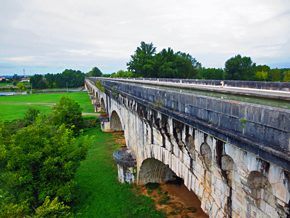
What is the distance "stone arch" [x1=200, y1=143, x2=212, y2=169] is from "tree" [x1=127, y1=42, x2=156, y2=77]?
47.1 metres

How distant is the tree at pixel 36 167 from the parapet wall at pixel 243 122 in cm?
766

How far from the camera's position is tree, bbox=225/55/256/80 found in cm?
4641

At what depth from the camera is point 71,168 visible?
11531 millimetres

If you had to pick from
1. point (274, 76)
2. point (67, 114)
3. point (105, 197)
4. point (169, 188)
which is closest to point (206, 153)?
point (169, 188)

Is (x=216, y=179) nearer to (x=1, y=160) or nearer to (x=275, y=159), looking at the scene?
(x=275, y=159)

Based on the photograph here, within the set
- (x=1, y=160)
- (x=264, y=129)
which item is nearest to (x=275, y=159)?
(x=264, y=129)

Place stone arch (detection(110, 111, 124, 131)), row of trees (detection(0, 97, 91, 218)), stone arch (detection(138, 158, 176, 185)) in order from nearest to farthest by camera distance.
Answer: row of trees (detection(0, 97, 91, 218))
stone arch (detection(138, 158, 176, 185))
stone arch (detection(110, 111, 124, 131))

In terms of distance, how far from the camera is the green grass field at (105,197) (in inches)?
457

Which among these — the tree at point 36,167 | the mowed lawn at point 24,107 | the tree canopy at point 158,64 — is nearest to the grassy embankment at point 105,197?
the tree at point 36,167

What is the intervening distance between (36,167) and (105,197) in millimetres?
4767

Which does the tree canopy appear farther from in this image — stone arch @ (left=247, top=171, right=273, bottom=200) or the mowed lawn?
stone arch @ (left=247, top=171, right=273, bottom=200)

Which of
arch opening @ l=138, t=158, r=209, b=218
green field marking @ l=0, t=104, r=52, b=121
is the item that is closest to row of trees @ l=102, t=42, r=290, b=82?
green field marking @ l=0, t=104, r=52, b=121

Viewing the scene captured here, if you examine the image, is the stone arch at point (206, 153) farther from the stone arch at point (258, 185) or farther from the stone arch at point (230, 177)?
the stone arch at point (258, 185)

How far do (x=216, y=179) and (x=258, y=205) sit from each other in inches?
51.9
